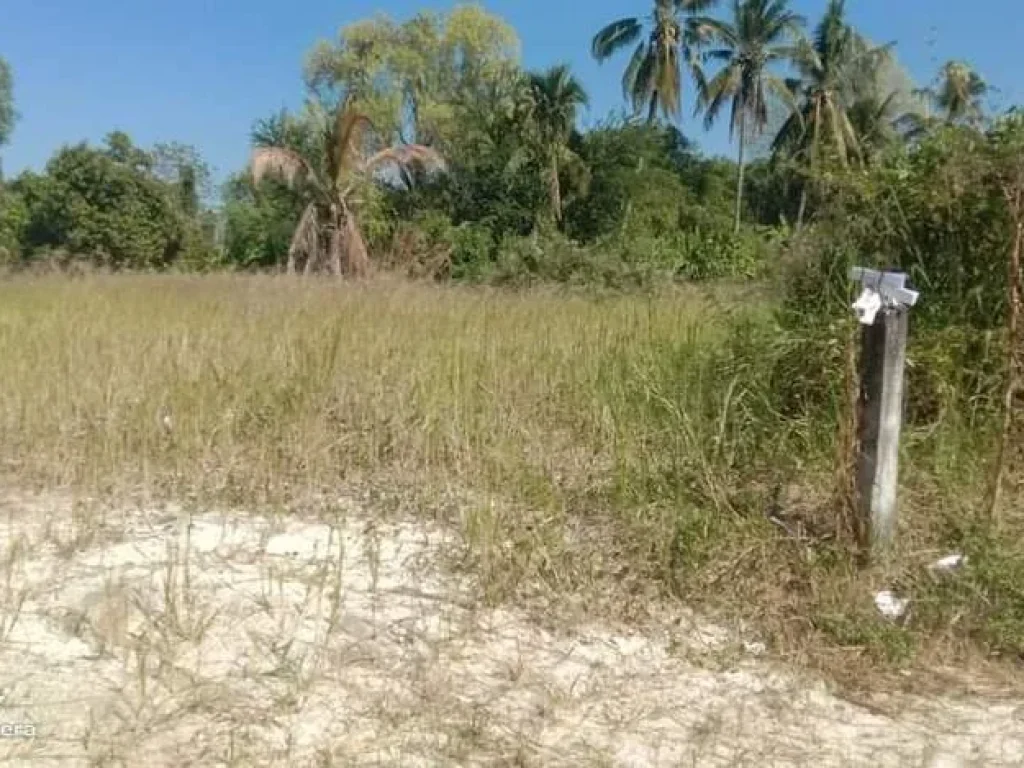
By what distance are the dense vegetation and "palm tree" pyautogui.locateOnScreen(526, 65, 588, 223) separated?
6 cm

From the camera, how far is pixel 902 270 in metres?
3.48

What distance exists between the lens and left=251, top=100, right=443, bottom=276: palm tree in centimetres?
1398

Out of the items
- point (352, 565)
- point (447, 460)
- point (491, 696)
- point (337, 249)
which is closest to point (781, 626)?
point (491, 696)

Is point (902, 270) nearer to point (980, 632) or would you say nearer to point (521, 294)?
point (980, 632)

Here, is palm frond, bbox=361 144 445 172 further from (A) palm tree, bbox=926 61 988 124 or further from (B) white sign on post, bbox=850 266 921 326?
(B) white sign on post, bbox=850 266 921 326

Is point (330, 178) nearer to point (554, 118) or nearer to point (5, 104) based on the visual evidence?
point (554, 118)

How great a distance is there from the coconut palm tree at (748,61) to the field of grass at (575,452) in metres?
25.0

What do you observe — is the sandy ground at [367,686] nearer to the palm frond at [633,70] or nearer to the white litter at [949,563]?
the white litter at [949,563]

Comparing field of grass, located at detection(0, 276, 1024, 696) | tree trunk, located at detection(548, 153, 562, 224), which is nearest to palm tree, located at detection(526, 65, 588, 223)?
tree trunk, located at detection(548, 153, 562, 224)

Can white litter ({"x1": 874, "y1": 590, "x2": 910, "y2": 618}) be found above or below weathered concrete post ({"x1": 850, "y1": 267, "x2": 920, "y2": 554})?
below

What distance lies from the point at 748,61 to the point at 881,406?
28.6 meters

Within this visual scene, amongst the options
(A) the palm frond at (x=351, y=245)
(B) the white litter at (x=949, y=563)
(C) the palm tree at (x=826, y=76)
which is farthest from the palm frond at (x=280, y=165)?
(C) the palm tree at (x=826, y=76)

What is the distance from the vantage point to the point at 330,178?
14477mm

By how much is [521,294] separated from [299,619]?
5.54 meters
